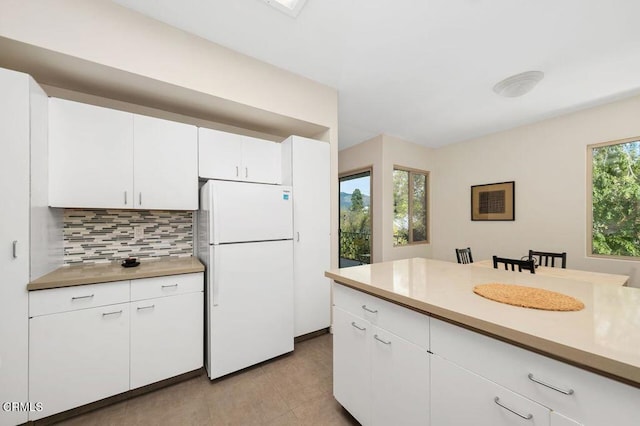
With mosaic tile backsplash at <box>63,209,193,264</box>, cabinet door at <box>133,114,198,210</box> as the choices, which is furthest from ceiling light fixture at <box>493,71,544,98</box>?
mosaic tile backsplash at <box>63,209,193,264</box>

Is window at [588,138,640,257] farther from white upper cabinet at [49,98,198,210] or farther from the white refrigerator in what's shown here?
white upper cabinet at [49,98,198,210]

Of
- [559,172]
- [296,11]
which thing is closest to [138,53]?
[296,11]

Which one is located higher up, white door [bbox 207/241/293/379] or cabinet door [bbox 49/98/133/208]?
cabinet door [bbox 49/98/133/208]

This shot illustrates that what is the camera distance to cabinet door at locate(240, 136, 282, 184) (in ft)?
8.16

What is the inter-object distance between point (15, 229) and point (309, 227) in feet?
6.97

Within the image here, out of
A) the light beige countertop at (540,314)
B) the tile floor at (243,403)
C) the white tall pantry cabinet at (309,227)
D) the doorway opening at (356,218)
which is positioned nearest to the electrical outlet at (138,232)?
the tile floor at (243,403)

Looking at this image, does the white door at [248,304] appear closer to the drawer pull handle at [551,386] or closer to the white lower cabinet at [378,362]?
the white lower cabinet at [378,362]

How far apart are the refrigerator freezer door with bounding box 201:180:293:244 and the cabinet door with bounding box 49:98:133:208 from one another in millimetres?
626

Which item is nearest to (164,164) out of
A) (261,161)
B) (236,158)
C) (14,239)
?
(236,158)

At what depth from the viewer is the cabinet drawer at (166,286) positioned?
1786 millimetres

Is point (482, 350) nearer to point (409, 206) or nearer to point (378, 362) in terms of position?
point (378, 362)

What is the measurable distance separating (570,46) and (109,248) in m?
4.49

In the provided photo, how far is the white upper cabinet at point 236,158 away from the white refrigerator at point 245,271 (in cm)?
32

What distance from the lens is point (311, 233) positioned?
2.67 metres
